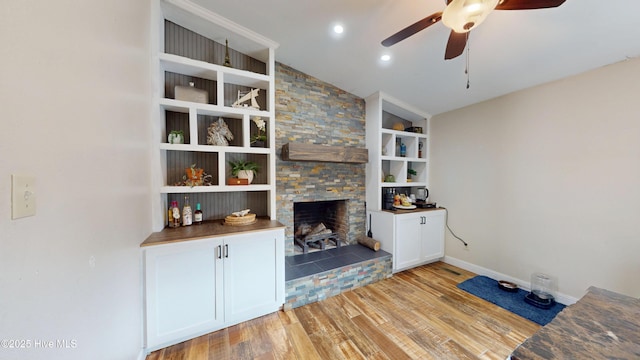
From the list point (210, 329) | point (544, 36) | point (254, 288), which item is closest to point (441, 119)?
point (544, 36)

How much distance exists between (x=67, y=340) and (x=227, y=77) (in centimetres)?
239

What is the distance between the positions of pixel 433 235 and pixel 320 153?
2280mm

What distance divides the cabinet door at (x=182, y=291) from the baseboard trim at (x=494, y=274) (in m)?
3.38

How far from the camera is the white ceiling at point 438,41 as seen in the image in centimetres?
170

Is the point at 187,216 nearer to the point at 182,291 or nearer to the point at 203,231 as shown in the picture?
the point at 203,231

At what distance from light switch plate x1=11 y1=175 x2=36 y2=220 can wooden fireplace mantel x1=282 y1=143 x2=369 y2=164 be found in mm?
2049

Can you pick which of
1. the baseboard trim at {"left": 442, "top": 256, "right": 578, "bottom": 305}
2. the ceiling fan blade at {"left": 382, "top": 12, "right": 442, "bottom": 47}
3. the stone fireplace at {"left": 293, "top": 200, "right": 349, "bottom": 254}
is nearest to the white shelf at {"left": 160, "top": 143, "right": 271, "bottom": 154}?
the stone fireplace at {"left": 293, "top": 200, "right": 349, "bottom": 254}

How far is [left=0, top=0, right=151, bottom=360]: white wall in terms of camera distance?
1.95 ft

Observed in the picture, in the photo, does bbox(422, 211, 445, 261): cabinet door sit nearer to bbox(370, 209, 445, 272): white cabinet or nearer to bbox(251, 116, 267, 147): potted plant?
bbox(370, 209, 445, 272): white cabinet

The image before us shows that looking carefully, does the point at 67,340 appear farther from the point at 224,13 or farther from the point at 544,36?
the point at 544,36

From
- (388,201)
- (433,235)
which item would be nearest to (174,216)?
(388,201)

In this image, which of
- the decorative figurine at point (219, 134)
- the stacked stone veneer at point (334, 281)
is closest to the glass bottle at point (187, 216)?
the decorative figurine at point (219, 134)

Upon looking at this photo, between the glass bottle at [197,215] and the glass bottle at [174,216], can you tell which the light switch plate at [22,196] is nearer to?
the glass bottle at [174,216]

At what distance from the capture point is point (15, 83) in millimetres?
599
